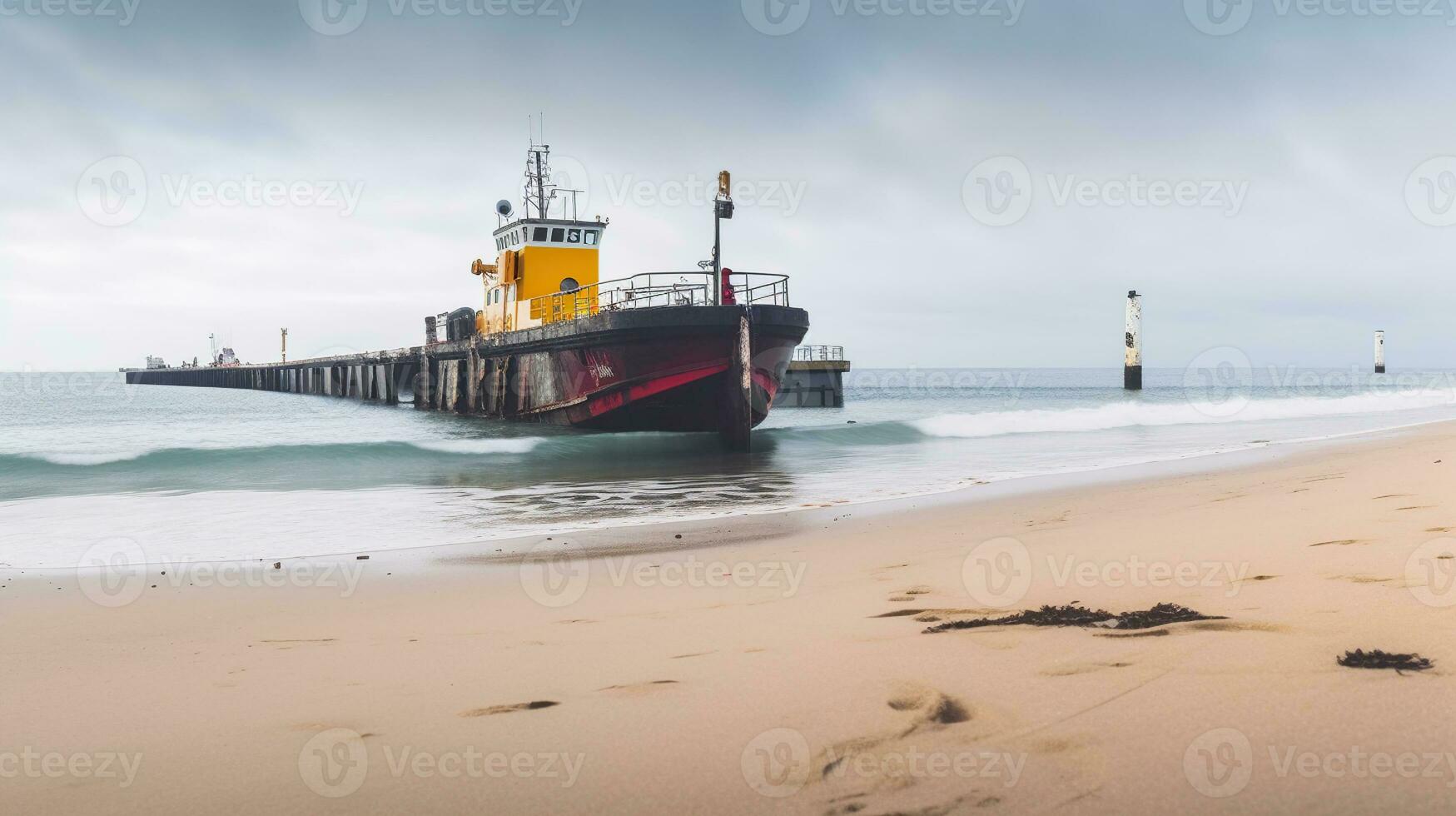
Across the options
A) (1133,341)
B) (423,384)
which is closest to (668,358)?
(423,384)

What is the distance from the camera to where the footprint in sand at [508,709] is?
2912 millimetres

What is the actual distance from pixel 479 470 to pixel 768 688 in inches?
528

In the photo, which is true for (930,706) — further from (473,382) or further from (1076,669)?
(473,382)

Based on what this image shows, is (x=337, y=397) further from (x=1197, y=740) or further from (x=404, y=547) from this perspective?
(x=1197, y=740)

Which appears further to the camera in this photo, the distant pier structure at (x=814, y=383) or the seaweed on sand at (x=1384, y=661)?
the distant pier structure at (x=814, y=383)

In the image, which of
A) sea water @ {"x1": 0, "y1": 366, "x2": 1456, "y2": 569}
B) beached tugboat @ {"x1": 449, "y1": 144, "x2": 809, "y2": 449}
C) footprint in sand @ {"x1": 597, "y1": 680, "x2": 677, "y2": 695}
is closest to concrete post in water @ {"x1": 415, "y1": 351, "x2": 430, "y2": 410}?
sea water @ {"x1": 0, "y1": 366, "x2": 1456, "y2": 569}

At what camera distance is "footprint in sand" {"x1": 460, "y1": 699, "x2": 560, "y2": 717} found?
2912 millimetres

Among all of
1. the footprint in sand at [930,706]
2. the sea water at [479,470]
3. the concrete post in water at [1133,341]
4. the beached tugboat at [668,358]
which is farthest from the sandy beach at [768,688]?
the concrete post in water at [1133,341]

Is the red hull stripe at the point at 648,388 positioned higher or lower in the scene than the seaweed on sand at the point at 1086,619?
higher

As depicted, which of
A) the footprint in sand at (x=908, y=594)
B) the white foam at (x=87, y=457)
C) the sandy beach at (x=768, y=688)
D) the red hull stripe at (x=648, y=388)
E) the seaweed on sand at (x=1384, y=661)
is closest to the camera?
the sandy beach at (x=768, y=688)

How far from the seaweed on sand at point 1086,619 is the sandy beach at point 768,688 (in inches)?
4.0

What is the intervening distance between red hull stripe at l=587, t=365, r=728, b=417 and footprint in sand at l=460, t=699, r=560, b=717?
1506 cm

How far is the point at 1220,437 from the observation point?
19.4 m

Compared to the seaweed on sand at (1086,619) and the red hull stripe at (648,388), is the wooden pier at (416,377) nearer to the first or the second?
the red hull stripe at (648,388)
